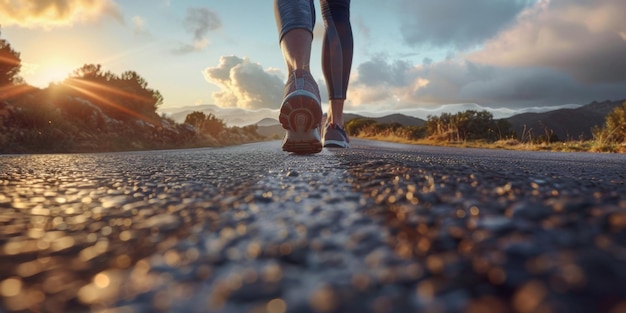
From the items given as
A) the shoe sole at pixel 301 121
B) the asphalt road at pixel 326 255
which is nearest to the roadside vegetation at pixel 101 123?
the shoe sole at pixel 301 121

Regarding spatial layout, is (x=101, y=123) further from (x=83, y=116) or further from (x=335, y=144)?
(x=335, y=144)

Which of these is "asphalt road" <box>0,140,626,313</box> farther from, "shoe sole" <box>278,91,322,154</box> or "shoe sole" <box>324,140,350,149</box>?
"shoe sole" <box>324,140,350,149</box>

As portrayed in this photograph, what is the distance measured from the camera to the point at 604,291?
1.06ft

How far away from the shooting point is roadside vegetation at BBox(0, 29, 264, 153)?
7199 millimetres

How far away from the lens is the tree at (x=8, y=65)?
32.3ft

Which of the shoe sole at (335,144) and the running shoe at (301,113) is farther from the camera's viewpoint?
the shoe sole at (335,144)

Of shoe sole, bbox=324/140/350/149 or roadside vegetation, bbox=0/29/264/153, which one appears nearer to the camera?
shoe sole, bbox=324/140/350/149

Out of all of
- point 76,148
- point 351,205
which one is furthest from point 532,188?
point 76,148

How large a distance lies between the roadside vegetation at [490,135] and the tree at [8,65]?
1193 cm

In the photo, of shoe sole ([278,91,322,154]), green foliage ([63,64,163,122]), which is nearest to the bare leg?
shoe sole ([278,91,322,154])

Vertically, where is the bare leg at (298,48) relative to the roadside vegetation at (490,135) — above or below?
above

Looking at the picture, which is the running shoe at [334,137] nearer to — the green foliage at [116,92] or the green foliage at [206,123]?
the green foliage at [116,92]

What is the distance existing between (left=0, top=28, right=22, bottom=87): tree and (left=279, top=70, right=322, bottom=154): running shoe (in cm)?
1056

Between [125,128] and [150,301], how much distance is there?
10081 millimetres
